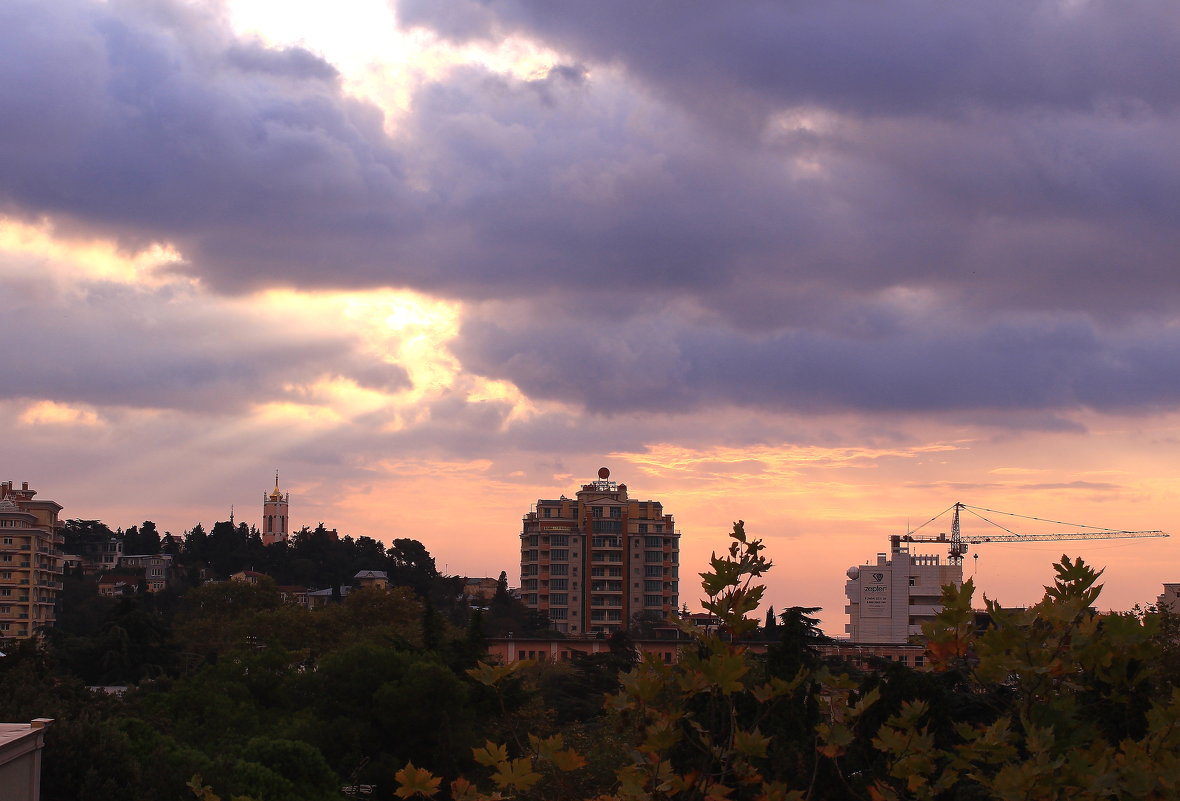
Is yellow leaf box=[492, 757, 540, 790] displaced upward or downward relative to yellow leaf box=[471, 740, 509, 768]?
downward

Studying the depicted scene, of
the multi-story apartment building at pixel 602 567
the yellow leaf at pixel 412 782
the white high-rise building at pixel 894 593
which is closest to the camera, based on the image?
the yellow leaf at pixel 412 782

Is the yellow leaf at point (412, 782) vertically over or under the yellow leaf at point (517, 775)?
under

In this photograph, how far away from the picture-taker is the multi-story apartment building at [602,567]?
120 metres

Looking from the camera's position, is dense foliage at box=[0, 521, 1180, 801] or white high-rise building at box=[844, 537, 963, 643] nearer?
dense foliage at box=[0, 521, 1180, 801]

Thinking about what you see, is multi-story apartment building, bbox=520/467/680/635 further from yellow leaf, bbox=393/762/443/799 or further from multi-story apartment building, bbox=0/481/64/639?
yellow leaf, bbox=393/762/443/799

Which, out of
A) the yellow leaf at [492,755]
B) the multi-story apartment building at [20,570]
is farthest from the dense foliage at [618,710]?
the multi-story apartment building at [20,570]

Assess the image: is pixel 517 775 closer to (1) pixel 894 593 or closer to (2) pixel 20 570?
(1) pixel 894 593

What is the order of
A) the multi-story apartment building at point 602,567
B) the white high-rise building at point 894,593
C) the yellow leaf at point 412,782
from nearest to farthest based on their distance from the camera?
1. the yellow leaf at point 412,782
2. the white high-rise building at point 894,593
3. the multi-story apartment building at point 602,567

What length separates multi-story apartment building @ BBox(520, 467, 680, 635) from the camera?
120m

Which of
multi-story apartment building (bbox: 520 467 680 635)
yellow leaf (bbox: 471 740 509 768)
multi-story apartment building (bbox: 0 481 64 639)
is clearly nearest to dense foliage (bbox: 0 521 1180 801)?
yellow leaf (bbox: 471 740 509 768)

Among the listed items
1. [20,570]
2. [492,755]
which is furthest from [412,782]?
[20,570]

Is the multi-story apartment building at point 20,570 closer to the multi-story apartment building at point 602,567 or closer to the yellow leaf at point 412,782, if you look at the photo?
the multi-story apartment building at point 602,567

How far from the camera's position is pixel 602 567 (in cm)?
12012

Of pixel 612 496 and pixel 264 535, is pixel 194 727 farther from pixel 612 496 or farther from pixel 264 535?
pixel 264 535
